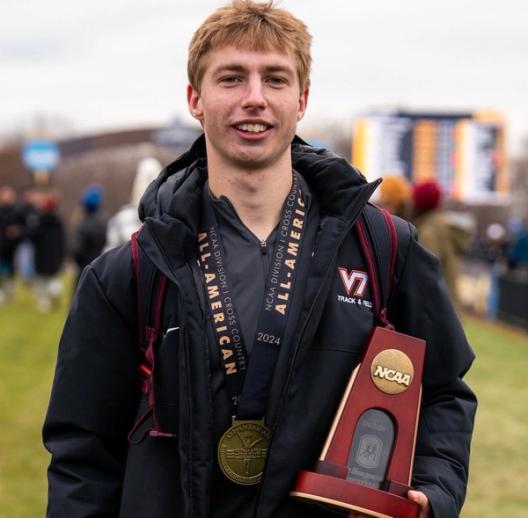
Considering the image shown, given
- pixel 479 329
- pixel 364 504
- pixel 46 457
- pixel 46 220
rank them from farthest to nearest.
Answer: pixel 46 220 < pixel 479 329 < pixel 46 457 < pixel 364 504

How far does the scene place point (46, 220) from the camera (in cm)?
1942

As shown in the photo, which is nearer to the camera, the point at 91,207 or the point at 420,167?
the point at 91,207

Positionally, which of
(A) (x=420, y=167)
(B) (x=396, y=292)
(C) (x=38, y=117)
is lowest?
(B) (x=396, y=292)

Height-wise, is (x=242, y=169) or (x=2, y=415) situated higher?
(x=242, y=169)

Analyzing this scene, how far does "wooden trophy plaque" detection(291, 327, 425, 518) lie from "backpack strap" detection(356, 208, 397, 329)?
0.10 metres

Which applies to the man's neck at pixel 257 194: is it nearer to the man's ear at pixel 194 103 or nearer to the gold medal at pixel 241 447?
the man's ear at pixel 194 103

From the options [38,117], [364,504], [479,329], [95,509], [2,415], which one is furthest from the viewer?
[38,117]

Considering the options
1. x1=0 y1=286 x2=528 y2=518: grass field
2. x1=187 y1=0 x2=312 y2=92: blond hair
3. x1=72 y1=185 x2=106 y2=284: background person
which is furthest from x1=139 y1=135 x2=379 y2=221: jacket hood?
x1=72 y1=185 x2=106 y2=284: background person

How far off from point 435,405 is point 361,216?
494mm

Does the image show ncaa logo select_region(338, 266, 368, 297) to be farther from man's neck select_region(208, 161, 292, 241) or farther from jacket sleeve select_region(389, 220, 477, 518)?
man's neck select_region(208, 161, 292, 241)

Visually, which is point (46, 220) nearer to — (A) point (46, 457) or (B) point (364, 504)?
(A) point (46, 457)

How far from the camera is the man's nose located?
2502mm

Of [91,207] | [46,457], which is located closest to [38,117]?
[91,207]

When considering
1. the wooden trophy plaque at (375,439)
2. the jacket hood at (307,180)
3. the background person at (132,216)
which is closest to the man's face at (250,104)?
the jacket hood at (307,180)
